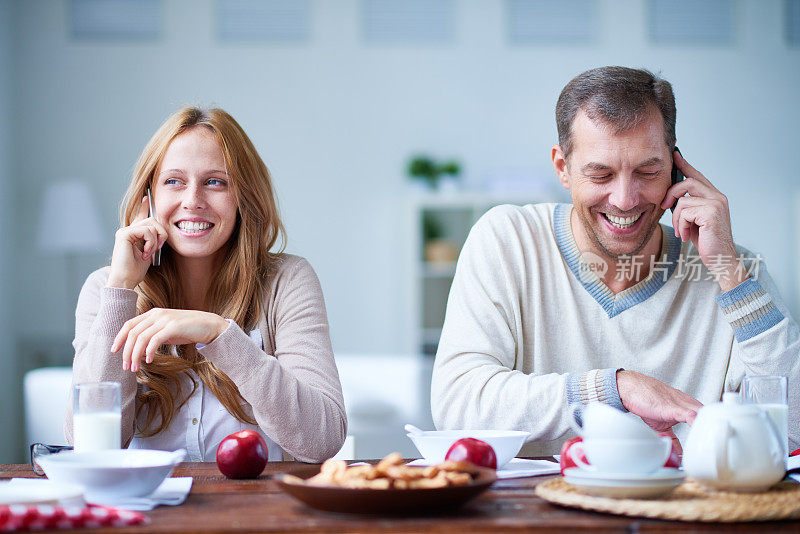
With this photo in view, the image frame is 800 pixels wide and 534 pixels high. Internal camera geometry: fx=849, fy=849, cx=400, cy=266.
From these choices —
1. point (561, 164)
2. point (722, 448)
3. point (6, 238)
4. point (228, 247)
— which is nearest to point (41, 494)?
point (722, 448)

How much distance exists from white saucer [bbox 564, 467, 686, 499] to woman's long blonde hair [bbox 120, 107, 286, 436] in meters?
0.94

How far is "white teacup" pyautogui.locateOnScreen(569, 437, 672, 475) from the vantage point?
0.99m

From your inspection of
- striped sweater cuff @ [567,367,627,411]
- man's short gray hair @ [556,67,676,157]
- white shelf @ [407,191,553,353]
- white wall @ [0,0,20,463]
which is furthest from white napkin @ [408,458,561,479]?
white wall @ [0,0,20,463]

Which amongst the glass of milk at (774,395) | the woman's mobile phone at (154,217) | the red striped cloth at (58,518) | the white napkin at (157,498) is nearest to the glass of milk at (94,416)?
the white napkin at (157,498)

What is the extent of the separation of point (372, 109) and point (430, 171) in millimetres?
593

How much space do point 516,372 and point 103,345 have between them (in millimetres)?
808

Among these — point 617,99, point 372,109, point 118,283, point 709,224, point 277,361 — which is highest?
point 372,109

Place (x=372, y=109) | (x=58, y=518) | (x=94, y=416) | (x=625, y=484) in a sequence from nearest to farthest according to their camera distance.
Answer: (x=58, y=518), (x=625, y=484), (x=94, y=416), (x=372, y=109)

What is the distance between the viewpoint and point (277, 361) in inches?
62.2

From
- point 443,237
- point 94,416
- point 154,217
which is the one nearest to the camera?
point 94,416

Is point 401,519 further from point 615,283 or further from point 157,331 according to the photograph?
point 615,283

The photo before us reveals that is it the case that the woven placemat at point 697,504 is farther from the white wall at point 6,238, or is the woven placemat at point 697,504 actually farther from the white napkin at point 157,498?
the white wall at point 6,238

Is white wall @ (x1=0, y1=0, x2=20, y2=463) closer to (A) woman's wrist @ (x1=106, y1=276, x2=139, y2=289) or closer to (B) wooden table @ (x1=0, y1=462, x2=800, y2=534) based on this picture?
(A) woman's wrist @ (x1=106, y1=276, x2=139, y2=289)

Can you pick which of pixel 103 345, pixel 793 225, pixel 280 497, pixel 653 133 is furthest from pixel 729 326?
pixel 793 225
